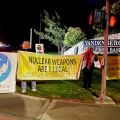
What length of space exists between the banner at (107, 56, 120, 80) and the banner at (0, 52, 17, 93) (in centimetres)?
550

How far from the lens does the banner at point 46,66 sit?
1329 cm

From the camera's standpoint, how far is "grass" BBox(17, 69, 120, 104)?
12791 mm

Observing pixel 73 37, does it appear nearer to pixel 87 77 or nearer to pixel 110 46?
pixel 110 46

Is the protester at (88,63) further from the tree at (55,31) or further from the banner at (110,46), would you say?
the tree at (55,31)

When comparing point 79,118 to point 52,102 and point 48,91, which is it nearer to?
point 52,102

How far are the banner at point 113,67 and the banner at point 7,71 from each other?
5.50 metres

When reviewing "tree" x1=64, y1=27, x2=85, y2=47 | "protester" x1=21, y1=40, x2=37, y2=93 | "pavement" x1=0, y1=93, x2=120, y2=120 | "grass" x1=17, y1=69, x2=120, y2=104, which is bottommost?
"pavement" x1=0, y1=93, x2=120, y2=120

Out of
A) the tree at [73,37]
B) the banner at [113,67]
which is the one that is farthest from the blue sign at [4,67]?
the tree at [73,37]

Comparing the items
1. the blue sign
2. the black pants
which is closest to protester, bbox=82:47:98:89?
the black pants

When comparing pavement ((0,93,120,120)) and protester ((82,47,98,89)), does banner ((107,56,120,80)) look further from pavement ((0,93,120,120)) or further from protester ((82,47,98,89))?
pavement ((0,93,120,120))

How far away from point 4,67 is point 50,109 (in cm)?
247

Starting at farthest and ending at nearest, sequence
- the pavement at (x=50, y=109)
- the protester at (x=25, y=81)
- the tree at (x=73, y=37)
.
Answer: the tree at (x=73, y=37) → the protester at (x=25, y=81) → the pavement at (x=50, y=109)

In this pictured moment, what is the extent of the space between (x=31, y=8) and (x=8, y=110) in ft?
165

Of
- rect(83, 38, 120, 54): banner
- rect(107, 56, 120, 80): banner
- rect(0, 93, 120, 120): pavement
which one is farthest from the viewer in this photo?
rect(83, 38, 120, 54): banner
